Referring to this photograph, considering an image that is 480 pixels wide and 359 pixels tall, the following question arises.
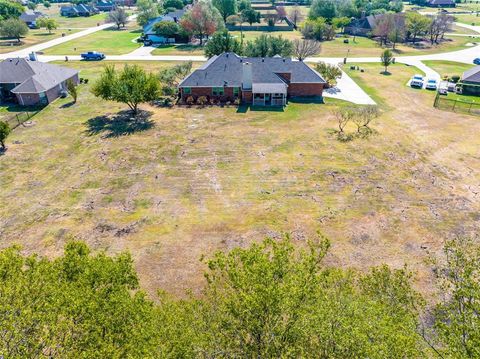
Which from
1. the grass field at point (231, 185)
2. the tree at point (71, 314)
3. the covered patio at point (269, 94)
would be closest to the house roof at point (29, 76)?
the grass field at point (231, 185)

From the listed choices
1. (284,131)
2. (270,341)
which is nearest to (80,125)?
(284,131)

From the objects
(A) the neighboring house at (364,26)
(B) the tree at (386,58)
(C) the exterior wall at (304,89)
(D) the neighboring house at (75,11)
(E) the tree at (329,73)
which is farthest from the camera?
(D) the neighboring house at (75,11)

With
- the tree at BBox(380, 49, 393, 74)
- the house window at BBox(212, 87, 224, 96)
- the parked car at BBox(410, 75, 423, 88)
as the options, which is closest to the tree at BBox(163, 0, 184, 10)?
the tree at BBox(380, 49, 393, 74)

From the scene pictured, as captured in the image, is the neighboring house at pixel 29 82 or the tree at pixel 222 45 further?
the tree at pixel 222 45

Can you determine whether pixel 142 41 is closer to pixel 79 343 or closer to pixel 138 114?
pixel 138 114

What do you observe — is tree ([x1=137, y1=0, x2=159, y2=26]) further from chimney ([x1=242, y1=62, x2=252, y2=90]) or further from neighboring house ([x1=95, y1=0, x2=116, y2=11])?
chimney ([x1=242, y1=62, x2=252, y2=90])

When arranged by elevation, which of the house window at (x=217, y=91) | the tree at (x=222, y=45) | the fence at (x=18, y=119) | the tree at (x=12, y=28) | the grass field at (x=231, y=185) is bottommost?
the grass field at (x=231, y=185)

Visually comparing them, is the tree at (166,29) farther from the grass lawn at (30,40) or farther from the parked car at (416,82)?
the parked car at (416,82)

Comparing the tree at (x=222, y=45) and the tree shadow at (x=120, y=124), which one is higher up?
the tree at (x=222, y=45)
